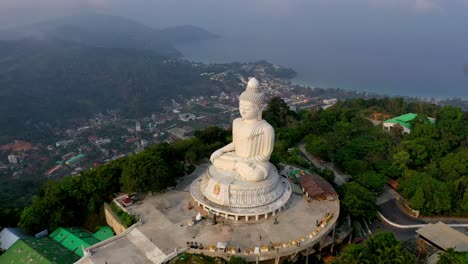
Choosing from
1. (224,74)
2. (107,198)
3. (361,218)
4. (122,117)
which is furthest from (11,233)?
(224,74)

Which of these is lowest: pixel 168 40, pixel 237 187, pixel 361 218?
pixel 168 40

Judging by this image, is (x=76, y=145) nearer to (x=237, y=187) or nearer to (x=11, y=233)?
(x=11, y=233)

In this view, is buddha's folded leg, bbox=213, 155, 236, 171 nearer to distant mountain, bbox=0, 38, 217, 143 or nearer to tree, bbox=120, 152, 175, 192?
tree, bbox=120, 152, 175, 192

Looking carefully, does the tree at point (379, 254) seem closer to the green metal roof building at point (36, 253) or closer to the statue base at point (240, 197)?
the statue base at point (240, 197)

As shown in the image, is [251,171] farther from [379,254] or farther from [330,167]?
[330,167]

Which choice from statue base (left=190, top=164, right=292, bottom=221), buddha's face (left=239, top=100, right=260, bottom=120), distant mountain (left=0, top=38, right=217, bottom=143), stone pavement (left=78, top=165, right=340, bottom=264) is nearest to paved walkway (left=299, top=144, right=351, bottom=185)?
stone pavement (left=78, top=165, right=340, bottom=264)

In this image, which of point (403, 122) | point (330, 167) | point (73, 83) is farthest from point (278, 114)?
point (73, 83)
